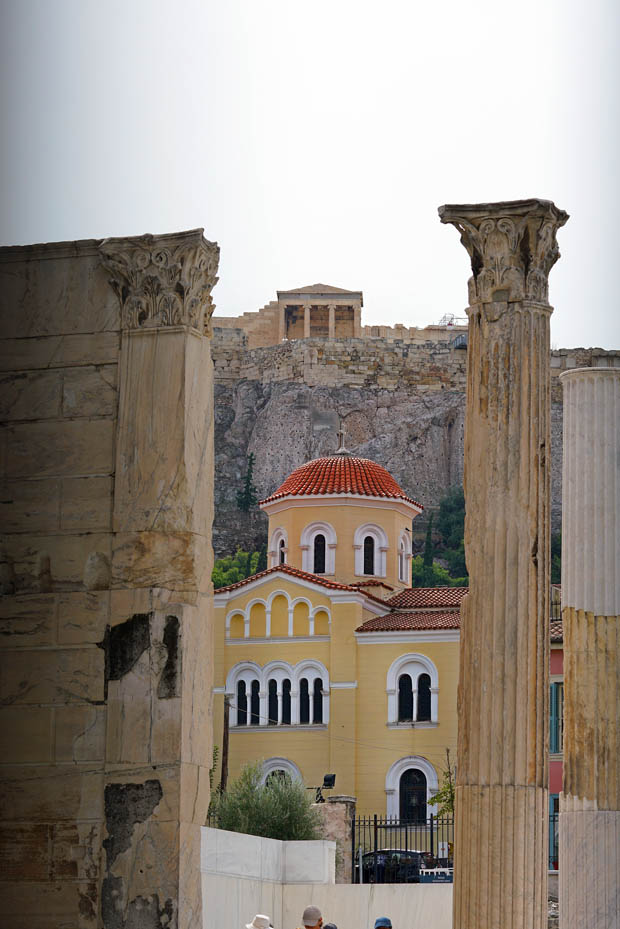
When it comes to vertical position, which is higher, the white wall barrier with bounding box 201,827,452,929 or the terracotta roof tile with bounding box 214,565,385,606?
the terracotta roof tile with bounding box 214,565,385,606

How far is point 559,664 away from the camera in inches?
1252

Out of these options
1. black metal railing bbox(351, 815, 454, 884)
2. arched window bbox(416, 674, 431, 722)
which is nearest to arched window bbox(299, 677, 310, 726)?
arched window bbox(416, 674, 431, 722)

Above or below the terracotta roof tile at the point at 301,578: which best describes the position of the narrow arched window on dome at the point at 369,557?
above

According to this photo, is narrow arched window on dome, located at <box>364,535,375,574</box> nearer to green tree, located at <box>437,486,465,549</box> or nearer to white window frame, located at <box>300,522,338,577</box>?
white window frame, located at <box>300,522,338,577</box>

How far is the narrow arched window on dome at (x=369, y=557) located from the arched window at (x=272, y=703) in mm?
3851

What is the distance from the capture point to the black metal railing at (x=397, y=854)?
76.7 feet

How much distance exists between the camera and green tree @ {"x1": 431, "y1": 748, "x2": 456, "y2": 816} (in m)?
30.9

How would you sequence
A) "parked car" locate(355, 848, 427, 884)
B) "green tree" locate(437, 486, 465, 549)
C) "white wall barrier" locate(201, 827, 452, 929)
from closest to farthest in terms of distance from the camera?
"white wall barrier" locate(201, 827, 452, 929) → "parked car" locate(355, 848, 427, 884) → "green tree" locate(437, 486, 465, 549)

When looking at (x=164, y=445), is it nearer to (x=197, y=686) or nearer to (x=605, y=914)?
(x=197, y=686)

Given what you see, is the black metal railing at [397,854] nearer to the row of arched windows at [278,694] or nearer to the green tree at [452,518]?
the row of arched windows at [278,694]

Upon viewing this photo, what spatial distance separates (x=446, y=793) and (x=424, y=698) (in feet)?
11.7

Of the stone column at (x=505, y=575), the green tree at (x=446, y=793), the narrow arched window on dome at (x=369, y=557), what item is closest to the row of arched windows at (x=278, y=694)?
the green tree at (x=446, y=793)

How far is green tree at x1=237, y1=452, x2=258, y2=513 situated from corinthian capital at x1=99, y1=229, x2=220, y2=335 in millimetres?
60083

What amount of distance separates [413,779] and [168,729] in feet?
95.2
